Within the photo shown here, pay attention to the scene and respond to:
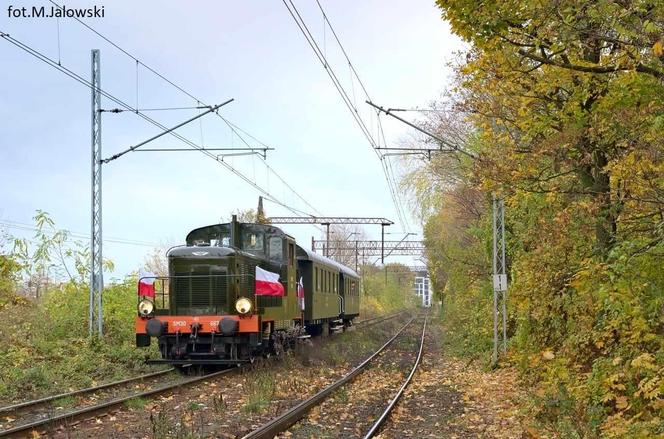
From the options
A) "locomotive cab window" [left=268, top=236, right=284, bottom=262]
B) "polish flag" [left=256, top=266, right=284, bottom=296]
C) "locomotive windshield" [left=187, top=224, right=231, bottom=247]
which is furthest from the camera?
"locomotive cab window" [left=268, top=236, right=284, bottom=262]

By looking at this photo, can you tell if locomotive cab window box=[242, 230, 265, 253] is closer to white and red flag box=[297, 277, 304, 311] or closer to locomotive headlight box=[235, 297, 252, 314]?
white and red flag box=[297, 277, 304, 311]

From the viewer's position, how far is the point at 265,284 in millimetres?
14594

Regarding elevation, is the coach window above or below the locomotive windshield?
below

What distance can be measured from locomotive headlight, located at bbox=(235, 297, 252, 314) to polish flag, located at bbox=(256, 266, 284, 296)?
45 cm

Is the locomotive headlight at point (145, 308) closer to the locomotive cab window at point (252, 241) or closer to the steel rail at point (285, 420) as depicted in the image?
the locomotive cab window at point (252, 241)

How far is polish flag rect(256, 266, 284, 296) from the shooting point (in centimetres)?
1447

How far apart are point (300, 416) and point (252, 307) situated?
4.79 m

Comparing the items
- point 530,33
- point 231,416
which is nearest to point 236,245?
point 231,416

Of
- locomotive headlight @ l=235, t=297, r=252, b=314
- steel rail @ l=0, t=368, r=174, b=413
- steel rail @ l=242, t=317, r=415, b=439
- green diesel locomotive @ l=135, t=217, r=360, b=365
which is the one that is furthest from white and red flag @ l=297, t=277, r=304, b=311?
steel rail @ l=242, t=317, r=415, b=439

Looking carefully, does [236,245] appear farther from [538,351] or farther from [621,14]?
[621,14]

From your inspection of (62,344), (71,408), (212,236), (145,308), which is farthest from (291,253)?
(71,408)

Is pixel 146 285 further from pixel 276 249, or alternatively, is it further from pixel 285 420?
pixel 285 420

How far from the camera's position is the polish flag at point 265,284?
14469mm

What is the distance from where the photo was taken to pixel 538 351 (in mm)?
12266
